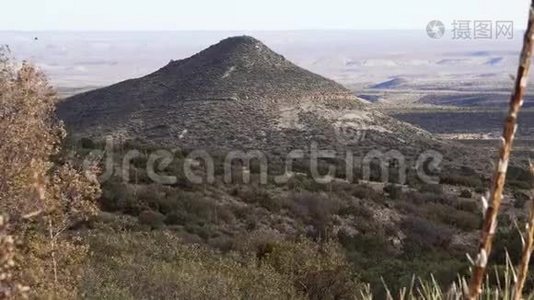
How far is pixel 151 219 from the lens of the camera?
15.5m

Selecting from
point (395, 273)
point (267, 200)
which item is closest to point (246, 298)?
point (395, 273)

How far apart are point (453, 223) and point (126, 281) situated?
1385 centimetres

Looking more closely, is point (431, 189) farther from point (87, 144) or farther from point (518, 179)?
point (87, 144)

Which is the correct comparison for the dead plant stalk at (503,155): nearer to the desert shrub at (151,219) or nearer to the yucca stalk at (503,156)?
the yucca stalk at (503,156)

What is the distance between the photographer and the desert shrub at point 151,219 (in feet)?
50.6

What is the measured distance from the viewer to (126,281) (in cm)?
780

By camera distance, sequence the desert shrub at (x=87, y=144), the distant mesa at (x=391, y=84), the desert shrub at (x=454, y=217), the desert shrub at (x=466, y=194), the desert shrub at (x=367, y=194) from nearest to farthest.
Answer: the desert shrub at (x=454, y=217) → the desert shrub at (x=367, y=194) → the desert shrub at (x=466, y=194) → the desert shrub at (x=87, y=144) → the distant mesa at (x=391, y=84)

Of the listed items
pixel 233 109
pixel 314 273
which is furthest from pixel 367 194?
pixel 233 109

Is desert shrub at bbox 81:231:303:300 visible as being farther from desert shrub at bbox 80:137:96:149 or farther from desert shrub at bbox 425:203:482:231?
desert shrub at bbox 80:137:96:149

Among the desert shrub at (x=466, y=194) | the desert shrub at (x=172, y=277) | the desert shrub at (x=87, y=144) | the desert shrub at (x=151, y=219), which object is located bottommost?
the desert shrub at (x=466, y=194)

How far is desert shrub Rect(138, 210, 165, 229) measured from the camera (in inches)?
607

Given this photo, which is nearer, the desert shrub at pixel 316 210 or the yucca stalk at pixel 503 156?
the yucca stalk at pixel 503 156

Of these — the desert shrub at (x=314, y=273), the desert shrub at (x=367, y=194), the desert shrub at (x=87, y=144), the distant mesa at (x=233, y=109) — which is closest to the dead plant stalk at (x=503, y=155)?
the desert shrub at (x=314, y=273)

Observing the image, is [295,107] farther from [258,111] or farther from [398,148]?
[398,148]
